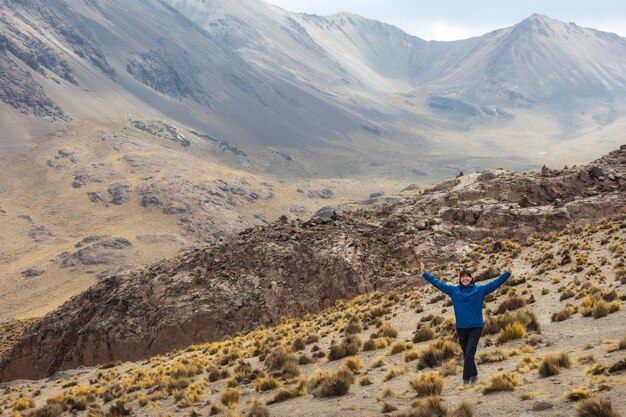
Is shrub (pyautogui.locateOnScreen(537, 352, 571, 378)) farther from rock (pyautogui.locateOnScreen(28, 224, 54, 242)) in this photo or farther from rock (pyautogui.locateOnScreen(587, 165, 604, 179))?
rock (pyautogui.locateOnScreen(28, 224, 54, 242))

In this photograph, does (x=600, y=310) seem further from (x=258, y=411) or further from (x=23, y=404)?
(x=23, y=404)

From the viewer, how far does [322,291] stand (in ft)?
107

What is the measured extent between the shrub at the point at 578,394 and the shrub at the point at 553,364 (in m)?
1.63

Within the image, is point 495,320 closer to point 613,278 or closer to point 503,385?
point 503,385

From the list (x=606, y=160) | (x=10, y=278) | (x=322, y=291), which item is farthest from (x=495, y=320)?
(x=10, y=278)

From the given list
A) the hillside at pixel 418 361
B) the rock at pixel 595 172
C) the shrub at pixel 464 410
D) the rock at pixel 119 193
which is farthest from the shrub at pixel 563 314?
the rock at pixel 119 193

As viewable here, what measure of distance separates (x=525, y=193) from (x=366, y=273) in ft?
42.8

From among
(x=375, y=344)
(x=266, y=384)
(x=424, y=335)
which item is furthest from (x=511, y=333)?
(x=266, y=384)

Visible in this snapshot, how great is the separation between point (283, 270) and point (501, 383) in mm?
22963

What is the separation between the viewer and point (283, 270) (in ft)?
110

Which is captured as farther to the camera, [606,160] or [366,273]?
[606,160]

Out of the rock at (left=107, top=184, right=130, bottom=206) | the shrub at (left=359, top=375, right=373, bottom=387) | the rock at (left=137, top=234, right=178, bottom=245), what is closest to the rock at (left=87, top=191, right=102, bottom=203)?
the rock at (left=107, top=184, right=130, bottom=206)

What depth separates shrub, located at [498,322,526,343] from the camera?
15384 millimetres

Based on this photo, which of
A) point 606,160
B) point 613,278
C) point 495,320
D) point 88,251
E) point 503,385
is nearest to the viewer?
point 503,385
